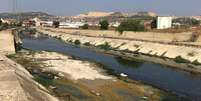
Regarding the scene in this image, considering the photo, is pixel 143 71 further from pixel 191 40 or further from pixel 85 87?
pixel 191 40

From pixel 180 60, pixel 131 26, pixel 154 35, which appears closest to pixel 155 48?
pixel 180 60

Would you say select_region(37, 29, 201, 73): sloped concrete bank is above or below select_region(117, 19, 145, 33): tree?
below

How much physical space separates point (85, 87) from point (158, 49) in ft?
103

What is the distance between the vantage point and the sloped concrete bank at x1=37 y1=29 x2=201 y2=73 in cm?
4924

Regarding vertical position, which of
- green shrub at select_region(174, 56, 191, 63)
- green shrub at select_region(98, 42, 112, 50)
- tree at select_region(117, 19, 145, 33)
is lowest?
green shrub at select_region(98, 42, 112, 50)

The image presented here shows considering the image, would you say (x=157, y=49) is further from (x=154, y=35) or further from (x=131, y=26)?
(x=131, y=26)

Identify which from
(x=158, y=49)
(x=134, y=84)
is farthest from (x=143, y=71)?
(x=158, y=49)

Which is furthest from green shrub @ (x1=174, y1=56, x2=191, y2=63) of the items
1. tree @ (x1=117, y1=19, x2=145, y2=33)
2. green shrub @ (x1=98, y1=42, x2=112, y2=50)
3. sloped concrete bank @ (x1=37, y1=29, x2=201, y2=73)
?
tree @ (x1=117, y1=19, x2=145, y2=33)

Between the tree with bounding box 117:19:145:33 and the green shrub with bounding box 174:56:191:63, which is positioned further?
the tree with bounding box 117:19:145:33

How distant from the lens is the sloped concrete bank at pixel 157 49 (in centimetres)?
4924

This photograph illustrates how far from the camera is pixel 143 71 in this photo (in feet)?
143

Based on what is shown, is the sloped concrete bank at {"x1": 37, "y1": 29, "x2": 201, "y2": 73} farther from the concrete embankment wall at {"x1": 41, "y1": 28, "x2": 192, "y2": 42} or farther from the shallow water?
the concrete embankment wall at {"x1": 41, "y1": 28, "x2": 192, "y2": 42}

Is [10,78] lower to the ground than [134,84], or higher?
higher

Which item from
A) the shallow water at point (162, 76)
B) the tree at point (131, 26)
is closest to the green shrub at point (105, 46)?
the tree at point (131, 26)
